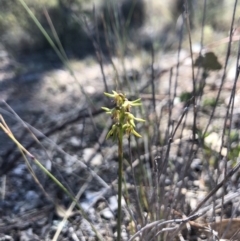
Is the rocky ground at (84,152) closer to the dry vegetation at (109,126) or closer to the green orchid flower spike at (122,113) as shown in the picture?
the dry vegetation at (109,126)

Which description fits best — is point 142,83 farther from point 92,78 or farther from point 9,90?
point 9,90

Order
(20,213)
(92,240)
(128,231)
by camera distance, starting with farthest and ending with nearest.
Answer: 1. (20,213)
2. (92,240)
3. (128,231)

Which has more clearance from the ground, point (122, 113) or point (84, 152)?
point (122, 113)

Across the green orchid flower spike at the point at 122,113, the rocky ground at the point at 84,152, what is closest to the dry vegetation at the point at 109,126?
the rocky ground at the point at 84,152

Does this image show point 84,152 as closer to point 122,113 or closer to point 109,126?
point 109,126

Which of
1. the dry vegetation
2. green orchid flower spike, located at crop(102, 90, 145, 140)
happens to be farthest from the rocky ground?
green orchid flower spike, located at crop(102, 90, 145, 140)

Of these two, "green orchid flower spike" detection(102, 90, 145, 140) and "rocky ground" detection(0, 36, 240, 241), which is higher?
"green orchid flower spike" detection(102, 90, 145, 140)

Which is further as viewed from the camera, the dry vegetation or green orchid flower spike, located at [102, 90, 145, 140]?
the dry vegetation

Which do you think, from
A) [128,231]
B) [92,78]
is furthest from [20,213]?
[92,78]

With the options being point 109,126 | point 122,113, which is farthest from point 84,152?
point 122,113

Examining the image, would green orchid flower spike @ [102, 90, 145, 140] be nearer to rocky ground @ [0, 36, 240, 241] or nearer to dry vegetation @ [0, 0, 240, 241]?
Result: dry vegetation @ [0, 0, 240, 241]

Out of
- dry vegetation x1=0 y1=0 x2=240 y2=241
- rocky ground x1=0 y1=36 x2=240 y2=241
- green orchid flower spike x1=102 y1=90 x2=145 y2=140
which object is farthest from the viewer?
rocky ground x1=0 y1=36 x2=240 y2=241
